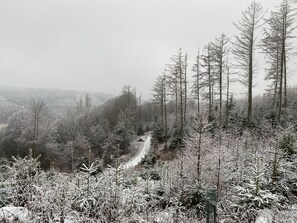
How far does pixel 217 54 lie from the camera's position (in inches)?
1043

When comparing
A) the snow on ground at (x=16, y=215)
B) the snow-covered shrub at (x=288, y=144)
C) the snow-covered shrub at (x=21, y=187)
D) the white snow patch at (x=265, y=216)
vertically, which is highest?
the snow-covered shrub at (x=288, y=144)

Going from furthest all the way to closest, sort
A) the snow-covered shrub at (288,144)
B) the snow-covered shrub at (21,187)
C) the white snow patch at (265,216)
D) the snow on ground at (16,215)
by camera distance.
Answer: the snow-covered shrub at (288,144) < the snow-covered shrub at (21,187) < the white snow patch at (265,216) < the snow on ground at (16,215)

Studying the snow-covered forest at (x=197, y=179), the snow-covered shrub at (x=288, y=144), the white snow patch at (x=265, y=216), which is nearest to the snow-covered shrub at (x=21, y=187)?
the snow-covered forest at (x=197, y=179)

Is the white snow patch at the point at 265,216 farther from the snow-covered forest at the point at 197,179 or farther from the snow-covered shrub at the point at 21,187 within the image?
the snow-covered shrub at the point at 21,187

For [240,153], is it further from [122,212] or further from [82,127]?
[82,127]

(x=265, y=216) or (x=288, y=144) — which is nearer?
(x=265, y=216)

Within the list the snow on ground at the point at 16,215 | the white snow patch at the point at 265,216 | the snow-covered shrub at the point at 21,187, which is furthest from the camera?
the snow-covered shrub at the point at 21,187

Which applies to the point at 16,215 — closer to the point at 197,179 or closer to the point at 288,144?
the point at 197,179

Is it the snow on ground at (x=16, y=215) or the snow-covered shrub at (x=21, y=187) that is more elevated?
the snow-covered shrub at (x=21, y=187)

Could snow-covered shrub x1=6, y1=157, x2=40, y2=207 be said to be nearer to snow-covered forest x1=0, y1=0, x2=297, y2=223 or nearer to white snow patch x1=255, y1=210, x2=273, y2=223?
snow-covered forest x1=0, y1=0, x2=297, y2=223

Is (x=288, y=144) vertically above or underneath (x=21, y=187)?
above

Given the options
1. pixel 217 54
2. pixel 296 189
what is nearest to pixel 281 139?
pixel 296 189

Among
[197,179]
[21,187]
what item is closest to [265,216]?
[197,179]

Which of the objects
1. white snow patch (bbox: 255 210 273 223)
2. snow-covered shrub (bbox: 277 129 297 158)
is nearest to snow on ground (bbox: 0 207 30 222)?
white snow patch (bbox: 255 210 273 223)
